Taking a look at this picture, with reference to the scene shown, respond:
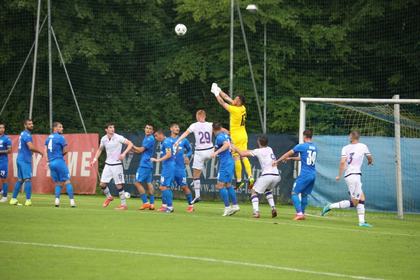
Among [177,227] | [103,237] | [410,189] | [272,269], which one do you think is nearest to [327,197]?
[410,189]

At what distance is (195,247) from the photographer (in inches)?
534

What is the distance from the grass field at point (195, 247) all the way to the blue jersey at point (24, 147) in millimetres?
3054

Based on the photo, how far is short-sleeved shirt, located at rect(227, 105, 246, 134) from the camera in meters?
21.9

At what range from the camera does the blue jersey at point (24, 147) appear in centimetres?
2317

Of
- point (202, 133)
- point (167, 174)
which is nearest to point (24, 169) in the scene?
point (167, 174)

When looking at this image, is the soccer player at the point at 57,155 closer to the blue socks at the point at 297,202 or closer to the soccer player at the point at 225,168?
the soccer player at the point at 225,168

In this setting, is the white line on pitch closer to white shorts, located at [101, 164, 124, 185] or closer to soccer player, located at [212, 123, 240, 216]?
soccer player, located at [212, 123, 240, 216]

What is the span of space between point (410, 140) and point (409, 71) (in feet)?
37.3

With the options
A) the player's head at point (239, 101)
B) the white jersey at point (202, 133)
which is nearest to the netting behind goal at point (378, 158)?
the player's head at point (239, 101)

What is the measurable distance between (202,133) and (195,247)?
30.8ft

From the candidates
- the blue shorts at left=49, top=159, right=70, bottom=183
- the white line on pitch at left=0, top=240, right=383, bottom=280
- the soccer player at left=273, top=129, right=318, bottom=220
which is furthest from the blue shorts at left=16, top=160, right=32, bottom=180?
the white line on pitch at left=0, top=240, right=383, bottom=280

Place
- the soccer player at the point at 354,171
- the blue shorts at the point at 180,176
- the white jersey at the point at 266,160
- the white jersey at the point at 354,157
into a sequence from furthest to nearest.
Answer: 1. the blue shorts at the point at 180,176
2. the white jersey at the point at 266,160
3. the white jersey at the point at 354,157
4. the soccer player at the point at 354,171

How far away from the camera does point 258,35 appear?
36.8 metres

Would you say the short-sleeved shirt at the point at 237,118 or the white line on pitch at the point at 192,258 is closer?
the white line on pitch at the point at 192,258
